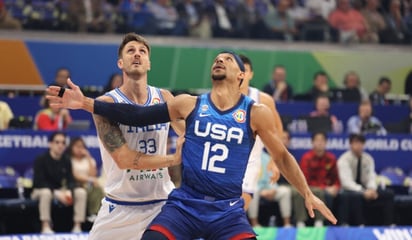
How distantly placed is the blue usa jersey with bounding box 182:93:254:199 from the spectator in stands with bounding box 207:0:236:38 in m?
12.3

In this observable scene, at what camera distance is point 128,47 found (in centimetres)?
805

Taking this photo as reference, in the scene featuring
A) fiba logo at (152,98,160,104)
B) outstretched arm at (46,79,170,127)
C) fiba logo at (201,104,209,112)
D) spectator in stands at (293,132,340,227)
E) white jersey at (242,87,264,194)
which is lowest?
spectator in stands at (293,132,340,227)

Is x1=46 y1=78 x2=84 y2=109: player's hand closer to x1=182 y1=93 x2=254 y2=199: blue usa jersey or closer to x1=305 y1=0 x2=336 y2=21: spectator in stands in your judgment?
x1=182 y1=93 x2=254 y2=199: blue usa jersey

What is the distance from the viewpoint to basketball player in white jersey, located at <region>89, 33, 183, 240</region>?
316 inches

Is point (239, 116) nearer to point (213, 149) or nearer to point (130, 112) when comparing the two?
point (213, 149)

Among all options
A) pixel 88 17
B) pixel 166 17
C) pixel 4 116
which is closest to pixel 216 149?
pixel 4 116

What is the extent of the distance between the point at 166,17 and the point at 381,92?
457 cm

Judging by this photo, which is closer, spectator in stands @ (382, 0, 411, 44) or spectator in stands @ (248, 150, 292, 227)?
spectator in stands @ (248, 150, 292, 227)

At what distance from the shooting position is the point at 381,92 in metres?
18.3

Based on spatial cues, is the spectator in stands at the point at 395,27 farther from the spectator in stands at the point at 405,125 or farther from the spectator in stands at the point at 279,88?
the spectator in stands at the point at 405,125

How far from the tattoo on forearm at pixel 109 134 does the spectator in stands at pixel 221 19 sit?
1196cm

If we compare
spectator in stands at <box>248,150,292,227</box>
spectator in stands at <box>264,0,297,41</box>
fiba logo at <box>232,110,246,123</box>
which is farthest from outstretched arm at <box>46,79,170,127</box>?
spectator in stands at <box>264,0,297,41</box>

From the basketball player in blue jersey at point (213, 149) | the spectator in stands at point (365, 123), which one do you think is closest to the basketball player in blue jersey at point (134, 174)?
the basketball player in blue jersey at point (213, 149)

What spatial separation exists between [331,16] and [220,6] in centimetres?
242
